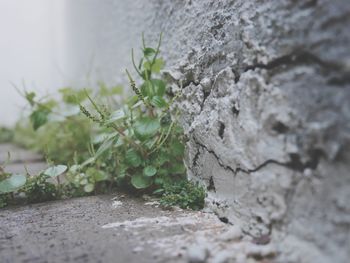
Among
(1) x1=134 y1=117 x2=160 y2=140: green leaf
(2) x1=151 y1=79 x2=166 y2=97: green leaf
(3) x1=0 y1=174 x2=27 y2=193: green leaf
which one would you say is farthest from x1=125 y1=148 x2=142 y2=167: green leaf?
(3) x1=0 y1=174 x2=27 y2=193: green leaf

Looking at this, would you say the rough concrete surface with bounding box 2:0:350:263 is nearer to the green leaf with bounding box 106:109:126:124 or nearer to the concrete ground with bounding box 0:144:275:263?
the concrete ground with bounding box 0:144:275:263

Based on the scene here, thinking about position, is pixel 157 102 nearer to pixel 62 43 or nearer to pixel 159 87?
pixel 159 87

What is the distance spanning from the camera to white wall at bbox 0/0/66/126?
12.1 feet

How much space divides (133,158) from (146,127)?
0.41 ft

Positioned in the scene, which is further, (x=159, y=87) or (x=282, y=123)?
(x=159, y=87)

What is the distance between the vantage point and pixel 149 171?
3.54 ft

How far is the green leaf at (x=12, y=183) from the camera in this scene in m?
1.10

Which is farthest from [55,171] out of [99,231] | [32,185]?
[99,231]

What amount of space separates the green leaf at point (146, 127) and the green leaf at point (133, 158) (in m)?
0.10

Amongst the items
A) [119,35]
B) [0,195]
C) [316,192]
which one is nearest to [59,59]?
[119,35]

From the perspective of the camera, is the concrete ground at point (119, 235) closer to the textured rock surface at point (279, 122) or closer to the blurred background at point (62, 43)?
the textured rock surface at point (279, 122)

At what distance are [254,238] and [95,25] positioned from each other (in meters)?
1.99

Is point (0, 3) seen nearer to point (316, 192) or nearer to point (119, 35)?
point (119, 35)

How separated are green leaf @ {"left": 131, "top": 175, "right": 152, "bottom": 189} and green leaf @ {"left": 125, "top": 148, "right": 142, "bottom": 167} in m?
0.04
